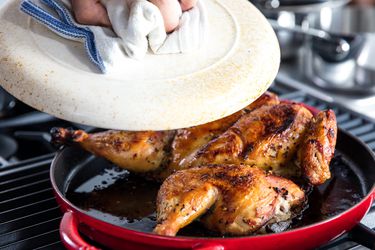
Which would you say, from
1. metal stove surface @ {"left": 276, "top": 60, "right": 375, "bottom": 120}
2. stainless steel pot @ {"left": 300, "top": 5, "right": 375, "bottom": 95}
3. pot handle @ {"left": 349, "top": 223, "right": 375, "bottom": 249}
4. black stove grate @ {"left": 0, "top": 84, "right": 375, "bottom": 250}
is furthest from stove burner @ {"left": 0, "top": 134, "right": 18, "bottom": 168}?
stainless steel pot @ {"left": 300, "top": 5, "right": 375, "bottom": 95}

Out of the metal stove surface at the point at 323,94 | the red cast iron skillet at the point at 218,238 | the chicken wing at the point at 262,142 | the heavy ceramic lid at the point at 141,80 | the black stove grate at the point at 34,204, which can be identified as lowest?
the metal stove surface at the point at 323,94

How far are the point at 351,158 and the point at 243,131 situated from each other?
280mm

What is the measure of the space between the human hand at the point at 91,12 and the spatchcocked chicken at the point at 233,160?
244 mm

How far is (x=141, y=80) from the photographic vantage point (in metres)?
1.04

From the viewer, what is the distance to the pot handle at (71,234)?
3.19 feet

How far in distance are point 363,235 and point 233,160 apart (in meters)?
0.27

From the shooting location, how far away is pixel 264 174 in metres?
1.08

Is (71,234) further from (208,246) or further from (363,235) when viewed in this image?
(363,235)

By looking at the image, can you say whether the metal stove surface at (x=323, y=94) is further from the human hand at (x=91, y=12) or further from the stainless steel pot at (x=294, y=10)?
the human hand at (x=91, y=12)

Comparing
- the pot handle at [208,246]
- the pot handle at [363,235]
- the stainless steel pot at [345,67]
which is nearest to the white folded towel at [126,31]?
the pot handle at [208,246]

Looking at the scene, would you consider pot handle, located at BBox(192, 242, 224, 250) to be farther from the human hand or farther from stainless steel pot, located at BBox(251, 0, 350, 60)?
stainless steel pot, located at BBox(251, 0, 350, 60)

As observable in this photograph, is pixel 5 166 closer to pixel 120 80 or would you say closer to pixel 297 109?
pixel 120 80

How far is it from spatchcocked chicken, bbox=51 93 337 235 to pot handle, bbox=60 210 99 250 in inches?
5.0

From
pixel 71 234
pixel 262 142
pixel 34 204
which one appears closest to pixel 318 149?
pixel 262 142
